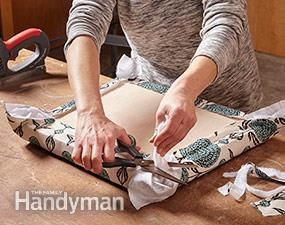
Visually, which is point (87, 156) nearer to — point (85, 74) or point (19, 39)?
point (85, 74)

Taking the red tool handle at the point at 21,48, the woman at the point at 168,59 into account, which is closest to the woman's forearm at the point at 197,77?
the woman at the point at 168,59

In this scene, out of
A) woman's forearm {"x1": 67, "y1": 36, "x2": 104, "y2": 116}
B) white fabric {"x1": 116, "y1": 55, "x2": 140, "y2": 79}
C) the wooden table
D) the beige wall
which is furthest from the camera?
the beige wall

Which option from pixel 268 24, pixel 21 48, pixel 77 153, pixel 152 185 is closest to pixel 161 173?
pixel 152 185

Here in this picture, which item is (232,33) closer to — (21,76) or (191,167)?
(191,167)

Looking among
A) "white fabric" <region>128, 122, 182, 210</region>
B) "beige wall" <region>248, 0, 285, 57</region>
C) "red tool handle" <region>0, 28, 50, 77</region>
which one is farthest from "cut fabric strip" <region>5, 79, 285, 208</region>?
"beige wall" <region>248, 0, 285, 57</region>

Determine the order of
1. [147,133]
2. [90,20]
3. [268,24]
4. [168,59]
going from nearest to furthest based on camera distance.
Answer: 1. [147,133]
2. [90,20]
3. [168,59]
4. [268,24]

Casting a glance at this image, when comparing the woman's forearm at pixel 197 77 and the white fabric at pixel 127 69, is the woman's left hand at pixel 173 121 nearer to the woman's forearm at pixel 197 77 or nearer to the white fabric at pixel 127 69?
the woman's forearm at pixel 197 77

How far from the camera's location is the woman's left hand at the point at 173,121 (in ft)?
2.63

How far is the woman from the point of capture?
819mm

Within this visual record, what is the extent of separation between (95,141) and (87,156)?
0.03 metres

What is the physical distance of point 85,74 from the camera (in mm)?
953

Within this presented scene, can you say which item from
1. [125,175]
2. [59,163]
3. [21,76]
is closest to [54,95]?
[21,76]

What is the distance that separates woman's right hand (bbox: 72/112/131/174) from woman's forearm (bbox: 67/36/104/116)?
30 millimetres

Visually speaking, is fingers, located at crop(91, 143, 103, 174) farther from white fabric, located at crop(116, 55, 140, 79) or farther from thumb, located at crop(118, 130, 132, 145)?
white fabric, located at crop(116, 55, 140, 79)
